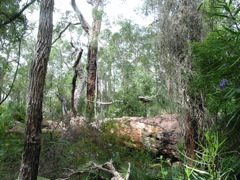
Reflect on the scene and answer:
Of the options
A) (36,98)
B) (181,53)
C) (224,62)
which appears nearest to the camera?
(224,62)

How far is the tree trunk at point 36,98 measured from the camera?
9.85 ft

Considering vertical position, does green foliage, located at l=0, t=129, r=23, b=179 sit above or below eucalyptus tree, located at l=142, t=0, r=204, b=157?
below

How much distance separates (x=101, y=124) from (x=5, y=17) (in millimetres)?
3177

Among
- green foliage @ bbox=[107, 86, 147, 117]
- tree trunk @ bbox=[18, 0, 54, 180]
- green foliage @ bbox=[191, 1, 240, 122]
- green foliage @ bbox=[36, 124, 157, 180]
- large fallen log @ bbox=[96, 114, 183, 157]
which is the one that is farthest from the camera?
green foliage @ bbox=[107, 86, 147, 117]

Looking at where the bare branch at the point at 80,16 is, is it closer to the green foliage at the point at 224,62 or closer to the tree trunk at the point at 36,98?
the tree trunk at the point at 36,98

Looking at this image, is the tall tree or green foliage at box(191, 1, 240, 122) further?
the tall tree

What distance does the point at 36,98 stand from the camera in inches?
124

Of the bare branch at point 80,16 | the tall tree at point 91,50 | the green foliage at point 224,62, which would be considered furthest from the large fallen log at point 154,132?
the bare branch at point 80,16

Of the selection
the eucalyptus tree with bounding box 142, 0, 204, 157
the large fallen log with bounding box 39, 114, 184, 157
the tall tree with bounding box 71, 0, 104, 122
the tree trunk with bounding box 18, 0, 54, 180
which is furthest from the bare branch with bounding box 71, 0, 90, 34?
the eucalyptus tree with bounding box 142, 0, 204, 157

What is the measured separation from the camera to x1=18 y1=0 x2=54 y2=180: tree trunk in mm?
3002

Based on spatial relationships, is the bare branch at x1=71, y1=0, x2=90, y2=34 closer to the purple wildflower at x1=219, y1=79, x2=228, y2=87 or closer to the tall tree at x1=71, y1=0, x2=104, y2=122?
the tall tree at x1=71, y1=0, x2=104, y2=122

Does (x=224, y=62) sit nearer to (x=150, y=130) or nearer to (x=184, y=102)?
(x=184, y=102)

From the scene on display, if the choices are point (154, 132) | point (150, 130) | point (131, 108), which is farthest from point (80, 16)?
point (154, 132)

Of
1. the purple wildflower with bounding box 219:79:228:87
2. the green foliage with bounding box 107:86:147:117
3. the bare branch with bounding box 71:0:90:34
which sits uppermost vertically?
the bare branch with bounding box 71:0:90:34
